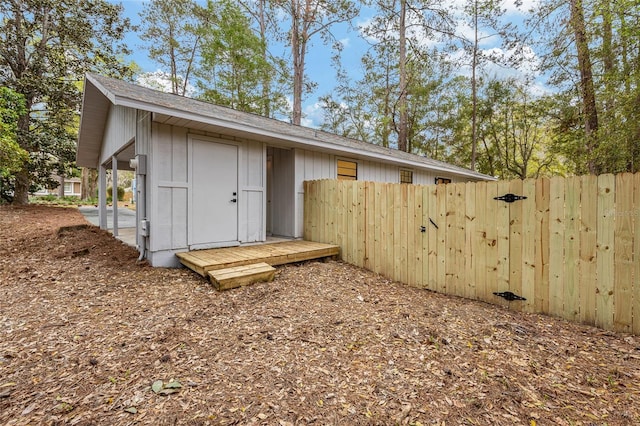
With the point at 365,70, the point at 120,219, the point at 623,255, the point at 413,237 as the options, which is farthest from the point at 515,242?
the point at 365,70

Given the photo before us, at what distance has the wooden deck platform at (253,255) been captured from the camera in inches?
153

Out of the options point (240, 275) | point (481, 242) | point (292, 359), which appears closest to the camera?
point (292, 359)

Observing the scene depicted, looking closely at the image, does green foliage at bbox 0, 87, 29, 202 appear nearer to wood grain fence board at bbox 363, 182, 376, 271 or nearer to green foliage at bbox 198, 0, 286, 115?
green foliage at bbox 198, 0, 286, 115

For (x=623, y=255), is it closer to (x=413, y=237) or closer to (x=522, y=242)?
(x=522, y=242)

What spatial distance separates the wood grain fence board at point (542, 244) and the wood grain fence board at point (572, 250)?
0.48ft

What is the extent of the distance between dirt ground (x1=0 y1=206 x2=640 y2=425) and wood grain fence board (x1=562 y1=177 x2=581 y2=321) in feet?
0.76

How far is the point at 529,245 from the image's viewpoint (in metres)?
3.11

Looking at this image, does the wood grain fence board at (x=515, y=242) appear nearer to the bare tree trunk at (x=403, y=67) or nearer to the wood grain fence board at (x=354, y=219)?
the wood grain fence board at (x=354, y=219)

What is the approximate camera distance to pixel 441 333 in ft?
8.55

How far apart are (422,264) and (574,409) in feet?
7.81

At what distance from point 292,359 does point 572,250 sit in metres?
2.97

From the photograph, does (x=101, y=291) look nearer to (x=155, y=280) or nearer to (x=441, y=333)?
(x=155, y=280)

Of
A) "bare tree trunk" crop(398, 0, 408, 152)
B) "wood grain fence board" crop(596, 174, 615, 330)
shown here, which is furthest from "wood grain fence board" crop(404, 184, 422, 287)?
"bare tree trunk" crop(398, 0, 408, 152)

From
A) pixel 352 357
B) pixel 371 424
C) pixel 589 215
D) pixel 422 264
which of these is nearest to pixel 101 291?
pixel 352 357
